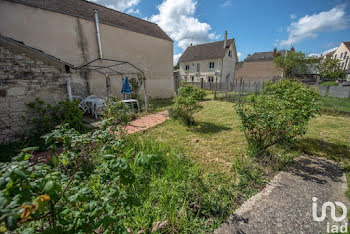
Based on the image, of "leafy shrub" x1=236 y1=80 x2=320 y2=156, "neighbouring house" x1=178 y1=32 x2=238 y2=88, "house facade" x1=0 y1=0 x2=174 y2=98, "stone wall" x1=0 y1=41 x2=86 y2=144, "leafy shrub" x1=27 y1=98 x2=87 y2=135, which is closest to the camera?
"leafy shrub" x1=236 y1=80 x2=320 y2=156

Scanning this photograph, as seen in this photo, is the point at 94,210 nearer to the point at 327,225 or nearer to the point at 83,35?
the point at 327,225

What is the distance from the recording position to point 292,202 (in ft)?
7.96

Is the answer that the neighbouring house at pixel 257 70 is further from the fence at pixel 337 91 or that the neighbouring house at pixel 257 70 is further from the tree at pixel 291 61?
the fence at pixel 337 91

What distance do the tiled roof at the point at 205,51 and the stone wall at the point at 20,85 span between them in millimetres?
24585

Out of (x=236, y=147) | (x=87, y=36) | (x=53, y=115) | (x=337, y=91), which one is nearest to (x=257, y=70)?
(x=337, y=91)

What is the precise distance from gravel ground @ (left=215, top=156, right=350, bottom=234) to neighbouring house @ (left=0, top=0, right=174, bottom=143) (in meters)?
6.30

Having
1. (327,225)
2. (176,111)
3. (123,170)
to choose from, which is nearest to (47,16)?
(176,111)

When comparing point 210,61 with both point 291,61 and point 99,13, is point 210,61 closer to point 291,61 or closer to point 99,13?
point 291,61

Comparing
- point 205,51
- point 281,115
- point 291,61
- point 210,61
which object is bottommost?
point 281,115

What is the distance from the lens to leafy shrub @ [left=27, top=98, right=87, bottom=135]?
4.72 m

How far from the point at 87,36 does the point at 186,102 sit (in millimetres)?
8071

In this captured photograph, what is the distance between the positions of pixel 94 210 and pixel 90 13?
12.3m

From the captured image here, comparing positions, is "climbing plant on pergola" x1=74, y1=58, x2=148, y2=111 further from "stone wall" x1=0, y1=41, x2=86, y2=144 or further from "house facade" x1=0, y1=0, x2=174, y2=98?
"stone wall" x1=0, y1=41, x2=86, y2=144

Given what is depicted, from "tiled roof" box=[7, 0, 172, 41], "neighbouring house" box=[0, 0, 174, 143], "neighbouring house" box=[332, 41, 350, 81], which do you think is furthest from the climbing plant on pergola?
"neighbouring house" box=[332, 41, 350, 81]
